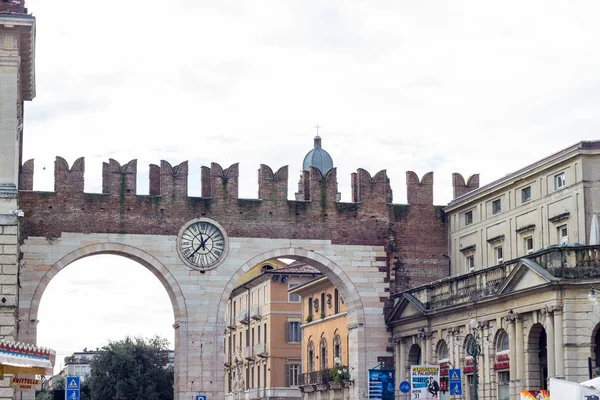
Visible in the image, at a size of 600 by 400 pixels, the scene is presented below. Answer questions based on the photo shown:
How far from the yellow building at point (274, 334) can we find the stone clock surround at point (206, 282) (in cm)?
2803

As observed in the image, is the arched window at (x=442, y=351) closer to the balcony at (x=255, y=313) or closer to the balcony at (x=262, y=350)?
the balcony at (x=262, y=350)

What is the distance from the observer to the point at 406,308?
1977 inches

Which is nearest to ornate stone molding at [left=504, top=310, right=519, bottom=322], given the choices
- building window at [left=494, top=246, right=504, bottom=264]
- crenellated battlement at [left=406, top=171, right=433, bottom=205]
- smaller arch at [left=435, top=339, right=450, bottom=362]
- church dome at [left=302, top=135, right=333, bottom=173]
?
smaller arch at [left=435, top=339, right=450, bottom=362]

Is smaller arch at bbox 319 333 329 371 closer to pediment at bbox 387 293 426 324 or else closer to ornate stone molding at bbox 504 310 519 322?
pediment at bbox 387 293 426 324

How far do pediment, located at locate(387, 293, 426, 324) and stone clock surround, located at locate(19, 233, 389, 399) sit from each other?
0.89 m

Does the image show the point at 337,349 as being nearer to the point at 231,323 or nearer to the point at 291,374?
the point at 291,374

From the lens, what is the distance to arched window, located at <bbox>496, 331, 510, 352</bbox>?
42.6 metres

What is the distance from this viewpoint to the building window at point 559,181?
43.2 m

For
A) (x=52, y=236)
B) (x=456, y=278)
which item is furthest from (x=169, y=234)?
(x=456, y=278)

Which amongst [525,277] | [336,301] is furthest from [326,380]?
[525,277]

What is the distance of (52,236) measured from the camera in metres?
48.3

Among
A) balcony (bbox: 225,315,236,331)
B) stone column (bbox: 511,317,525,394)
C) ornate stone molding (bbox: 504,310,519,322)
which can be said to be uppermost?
balcony (bbox: 225,315,236,331)

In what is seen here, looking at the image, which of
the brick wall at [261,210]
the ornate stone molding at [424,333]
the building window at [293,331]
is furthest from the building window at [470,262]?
the building window at [293,331]

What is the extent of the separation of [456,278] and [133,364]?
41122mm
